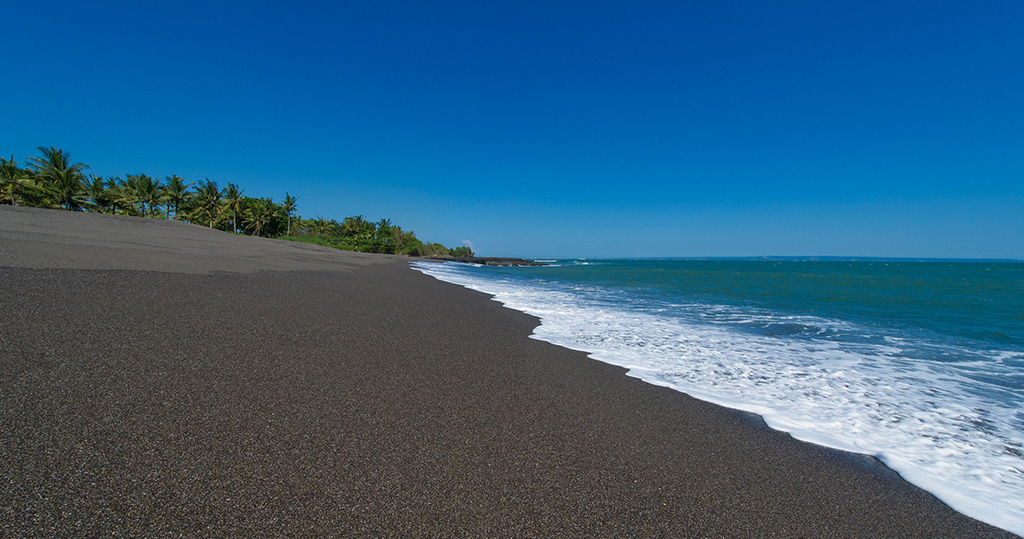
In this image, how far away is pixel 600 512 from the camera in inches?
86.3

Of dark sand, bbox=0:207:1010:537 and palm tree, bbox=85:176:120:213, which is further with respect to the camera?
palm tree, bbox=85:176:120:213

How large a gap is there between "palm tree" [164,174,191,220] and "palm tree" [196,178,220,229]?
1.36 meters

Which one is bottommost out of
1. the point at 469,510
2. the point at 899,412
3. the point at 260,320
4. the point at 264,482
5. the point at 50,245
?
the point at 899,412

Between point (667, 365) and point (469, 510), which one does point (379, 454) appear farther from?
point (667, 365)

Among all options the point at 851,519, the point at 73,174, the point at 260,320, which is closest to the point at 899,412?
the point at 851,519

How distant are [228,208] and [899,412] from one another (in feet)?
200

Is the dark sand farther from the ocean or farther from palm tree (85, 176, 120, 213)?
palm tree (85, 176, 120, 213)

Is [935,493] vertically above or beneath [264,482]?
beneath

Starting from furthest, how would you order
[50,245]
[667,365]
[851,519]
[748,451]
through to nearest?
[50,245] < [667,365] < [748,451] < [851,519]

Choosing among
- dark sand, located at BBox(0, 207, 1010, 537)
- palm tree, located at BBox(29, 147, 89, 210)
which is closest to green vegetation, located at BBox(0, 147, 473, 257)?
palm tree, located at BBox(29, 147, 89, 210)

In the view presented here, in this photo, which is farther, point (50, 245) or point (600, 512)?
point (50, 245)

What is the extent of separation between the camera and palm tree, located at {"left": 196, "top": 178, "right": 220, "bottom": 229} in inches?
1903

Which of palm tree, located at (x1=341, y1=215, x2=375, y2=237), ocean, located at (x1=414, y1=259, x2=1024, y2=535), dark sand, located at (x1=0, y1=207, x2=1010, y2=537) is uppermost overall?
palm tree, located at (x1=341, y1=215, x2=375, y2=237)

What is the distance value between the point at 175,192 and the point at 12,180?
13.1 m
